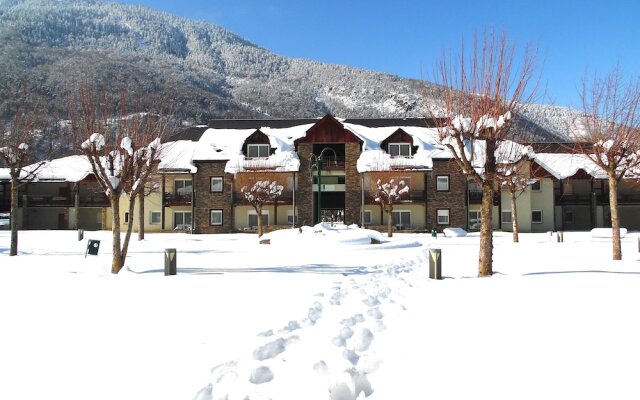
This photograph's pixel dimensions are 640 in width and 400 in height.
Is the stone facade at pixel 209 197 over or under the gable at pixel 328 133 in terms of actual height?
under

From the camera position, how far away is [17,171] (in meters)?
18.4

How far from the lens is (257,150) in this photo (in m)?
40.1

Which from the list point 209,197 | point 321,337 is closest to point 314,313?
point 321,337

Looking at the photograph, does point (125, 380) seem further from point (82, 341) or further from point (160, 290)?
point (160, 290)

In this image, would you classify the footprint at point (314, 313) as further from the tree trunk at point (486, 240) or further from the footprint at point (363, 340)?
the tree trunk at point (486, 240)

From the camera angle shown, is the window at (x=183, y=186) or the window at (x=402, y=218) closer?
the window at (x=402, y=218)

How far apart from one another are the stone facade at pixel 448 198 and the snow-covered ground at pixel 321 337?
27.7 metres

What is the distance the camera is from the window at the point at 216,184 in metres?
39.8

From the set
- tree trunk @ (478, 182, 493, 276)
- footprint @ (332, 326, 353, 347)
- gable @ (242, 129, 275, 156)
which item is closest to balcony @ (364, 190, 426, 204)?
gable @ (242, 129, 275, 156)

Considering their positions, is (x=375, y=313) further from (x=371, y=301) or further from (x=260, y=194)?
(x=260, y=194)

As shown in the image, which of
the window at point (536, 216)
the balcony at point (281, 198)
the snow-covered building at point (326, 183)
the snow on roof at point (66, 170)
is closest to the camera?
the snow-covered building at point (326, 183)

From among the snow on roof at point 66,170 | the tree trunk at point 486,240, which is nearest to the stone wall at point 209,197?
the snow on roof at point 66,170

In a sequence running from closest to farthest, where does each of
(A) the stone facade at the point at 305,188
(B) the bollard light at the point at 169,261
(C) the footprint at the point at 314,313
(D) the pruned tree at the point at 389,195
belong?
(C) the footprint at the point at 314,313, (B) the bollard light at the point at 169,261, (D) the pruned tree at the point at 389,195, (A) the stone facade at the point at 305,188

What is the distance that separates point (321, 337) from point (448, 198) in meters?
35.5
